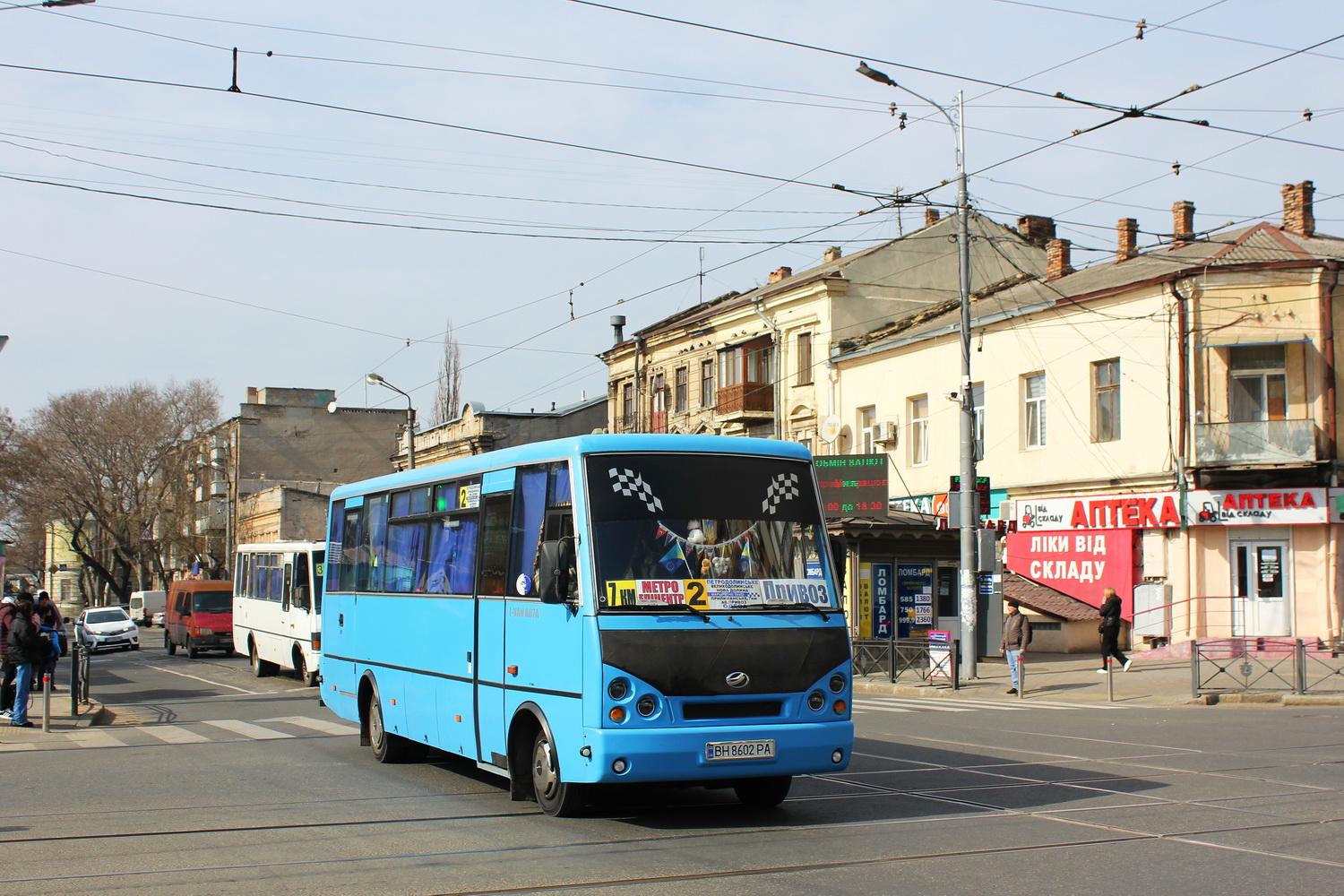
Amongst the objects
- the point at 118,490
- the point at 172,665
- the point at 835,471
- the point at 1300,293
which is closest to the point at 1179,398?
the point at 1300,293

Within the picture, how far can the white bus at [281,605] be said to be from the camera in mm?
25219

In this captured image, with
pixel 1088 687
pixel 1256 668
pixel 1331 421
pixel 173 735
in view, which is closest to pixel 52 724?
pixel 173 735

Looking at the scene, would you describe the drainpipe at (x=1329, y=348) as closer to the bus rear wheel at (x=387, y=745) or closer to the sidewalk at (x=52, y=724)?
the bus rear wheel at (x=387, y=745)

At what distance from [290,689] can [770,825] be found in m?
17.7

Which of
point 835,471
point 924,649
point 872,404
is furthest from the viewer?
point 872,404

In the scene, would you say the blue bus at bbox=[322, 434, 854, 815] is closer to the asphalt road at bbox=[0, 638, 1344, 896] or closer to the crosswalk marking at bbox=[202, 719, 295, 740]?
the asphalt road at bbox=[0, 638, 1344, 896]

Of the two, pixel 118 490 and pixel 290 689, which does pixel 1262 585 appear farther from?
pixel 118 490

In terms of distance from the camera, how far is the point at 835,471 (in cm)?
2927

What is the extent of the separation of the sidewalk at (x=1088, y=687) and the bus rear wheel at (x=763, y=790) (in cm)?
1243

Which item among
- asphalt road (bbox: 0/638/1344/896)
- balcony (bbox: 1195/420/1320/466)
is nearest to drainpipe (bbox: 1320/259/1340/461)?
balcony (bbox: 1195/420/1320/466)

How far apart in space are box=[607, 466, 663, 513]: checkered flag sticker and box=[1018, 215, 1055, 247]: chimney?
39748 mm

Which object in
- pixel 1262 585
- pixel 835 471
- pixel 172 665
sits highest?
pixel 835 471

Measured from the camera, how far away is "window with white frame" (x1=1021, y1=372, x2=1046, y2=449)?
115ft

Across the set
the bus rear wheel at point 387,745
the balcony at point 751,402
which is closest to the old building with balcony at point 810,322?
the balcony at point 751,402
